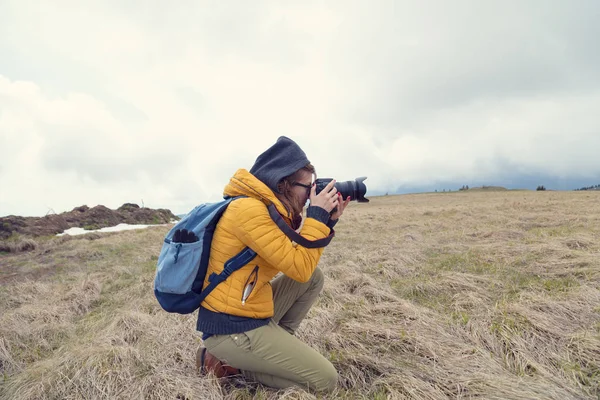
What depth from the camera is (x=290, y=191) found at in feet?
8.30

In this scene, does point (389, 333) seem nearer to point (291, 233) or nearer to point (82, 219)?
point (291, 233)

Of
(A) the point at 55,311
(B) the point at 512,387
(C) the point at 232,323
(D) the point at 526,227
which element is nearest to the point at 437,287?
(B) the point at 512,387

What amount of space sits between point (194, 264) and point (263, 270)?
50cm

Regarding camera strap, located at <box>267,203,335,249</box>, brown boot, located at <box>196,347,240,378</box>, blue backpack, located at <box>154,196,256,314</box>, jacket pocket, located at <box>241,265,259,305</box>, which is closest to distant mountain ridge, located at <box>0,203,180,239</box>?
brown boot, located at <box>196,347,240,378</box>

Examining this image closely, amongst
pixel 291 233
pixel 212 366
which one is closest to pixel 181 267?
pixel 291 233

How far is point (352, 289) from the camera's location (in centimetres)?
502

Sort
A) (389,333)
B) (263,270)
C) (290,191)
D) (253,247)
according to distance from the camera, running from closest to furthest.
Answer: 1. (253,247)
2. (263,270)
3. (290,191)
4. (389,333)

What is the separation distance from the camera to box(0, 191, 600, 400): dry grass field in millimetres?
2457

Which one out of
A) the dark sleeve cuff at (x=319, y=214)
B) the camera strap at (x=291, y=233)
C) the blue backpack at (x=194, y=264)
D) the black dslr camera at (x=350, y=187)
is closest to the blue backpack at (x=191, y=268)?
the blue backpack at (x=194, y=264)

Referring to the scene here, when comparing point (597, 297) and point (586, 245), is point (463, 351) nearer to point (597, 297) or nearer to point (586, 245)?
point (597, 297)

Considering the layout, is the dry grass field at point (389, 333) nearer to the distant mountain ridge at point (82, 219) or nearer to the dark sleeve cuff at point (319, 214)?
the dark sleeve cuff at point (319, 214)

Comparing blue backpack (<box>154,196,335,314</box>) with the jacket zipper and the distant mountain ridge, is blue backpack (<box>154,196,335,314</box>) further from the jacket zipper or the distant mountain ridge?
the distant mountain ridge

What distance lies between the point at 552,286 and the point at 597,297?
69cm

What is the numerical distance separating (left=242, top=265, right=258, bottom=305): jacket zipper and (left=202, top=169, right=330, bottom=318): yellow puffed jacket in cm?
2
